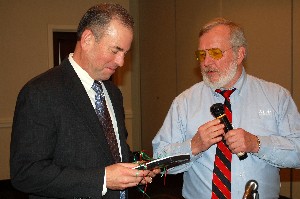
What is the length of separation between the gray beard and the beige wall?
2.18 meters

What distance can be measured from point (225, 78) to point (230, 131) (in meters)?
0.49

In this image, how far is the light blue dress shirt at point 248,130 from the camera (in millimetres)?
Result: 2088

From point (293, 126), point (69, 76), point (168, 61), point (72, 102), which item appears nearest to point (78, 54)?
point (69, 76)

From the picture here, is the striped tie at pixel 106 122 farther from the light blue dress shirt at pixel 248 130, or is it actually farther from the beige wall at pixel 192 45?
the beige wall at pixel 192 45

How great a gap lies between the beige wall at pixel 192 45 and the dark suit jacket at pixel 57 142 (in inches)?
124

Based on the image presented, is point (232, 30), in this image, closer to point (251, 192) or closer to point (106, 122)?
point (106, 122)

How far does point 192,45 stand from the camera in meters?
5.63

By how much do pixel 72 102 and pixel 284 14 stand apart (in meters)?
3.35

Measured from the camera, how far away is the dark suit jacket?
1568 mm

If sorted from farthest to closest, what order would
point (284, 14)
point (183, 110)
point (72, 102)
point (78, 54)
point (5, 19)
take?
point (5, 19)
point (284, 14)
point (183, 110)
point (78, 54)
point (72, 102)

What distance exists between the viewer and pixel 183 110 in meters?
2.31

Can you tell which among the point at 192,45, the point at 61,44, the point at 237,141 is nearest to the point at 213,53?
the point at 237,141

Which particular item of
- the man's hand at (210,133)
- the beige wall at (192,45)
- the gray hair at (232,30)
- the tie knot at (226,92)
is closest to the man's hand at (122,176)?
the man's hand at (210,133)

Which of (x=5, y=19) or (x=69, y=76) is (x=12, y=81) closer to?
(x=5, y=19)
